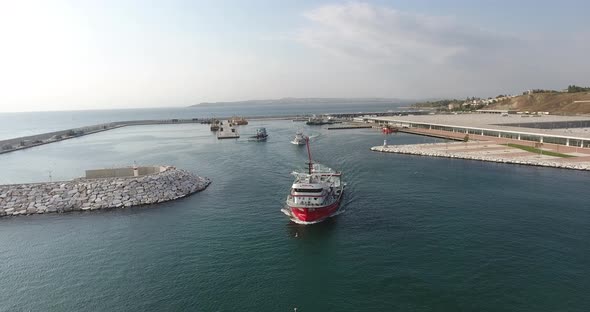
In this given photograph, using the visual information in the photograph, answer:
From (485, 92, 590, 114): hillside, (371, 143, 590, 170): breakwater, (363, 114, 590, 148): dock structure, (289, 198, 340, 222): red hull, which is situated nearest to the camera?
(289, 198, 340, 222): red hull

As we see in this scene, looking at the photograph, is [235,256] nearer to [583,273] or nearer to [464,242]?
[464,242]

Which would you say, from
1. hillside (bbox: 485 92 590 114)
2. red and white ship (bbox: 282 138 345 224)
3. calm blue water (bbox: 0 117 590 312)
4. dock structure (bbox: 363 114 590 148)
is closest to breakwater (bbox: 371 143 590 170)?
calm blue water (bbox: 0 117 590 312)

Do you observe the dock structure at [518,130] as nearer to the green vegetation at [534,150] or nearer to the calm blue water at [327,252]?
the green vegetation at [534,150]

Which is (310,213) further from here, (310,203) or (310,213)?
(310,203)

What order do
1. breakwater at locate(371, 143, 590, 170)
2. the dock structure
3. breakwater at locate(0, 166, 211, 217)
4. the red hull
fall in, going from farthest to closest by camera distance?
1. the dock structure
2. breakwater at locate(371, 143, 590, 170)
3. breakwater at locate(0, 166, 211, 217)
4. the red hull

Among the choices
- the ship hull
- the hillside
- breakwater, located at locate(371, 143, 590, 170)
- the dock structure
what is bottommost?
the ship hull


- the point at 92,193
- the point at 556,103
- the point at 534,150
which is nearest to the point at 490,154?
the point at 534,150

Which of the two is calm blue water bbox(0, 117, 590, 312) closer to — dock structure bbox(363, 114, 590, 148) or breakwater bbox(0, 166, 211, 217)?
breakwater bbox(0, 166, 211, 217)

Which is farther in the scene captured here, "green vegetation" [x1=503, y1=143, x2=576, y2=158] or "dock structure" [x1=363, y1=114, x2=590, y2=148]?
"dock structure" [x1=363, y1=114, x2=590, y2=148]
